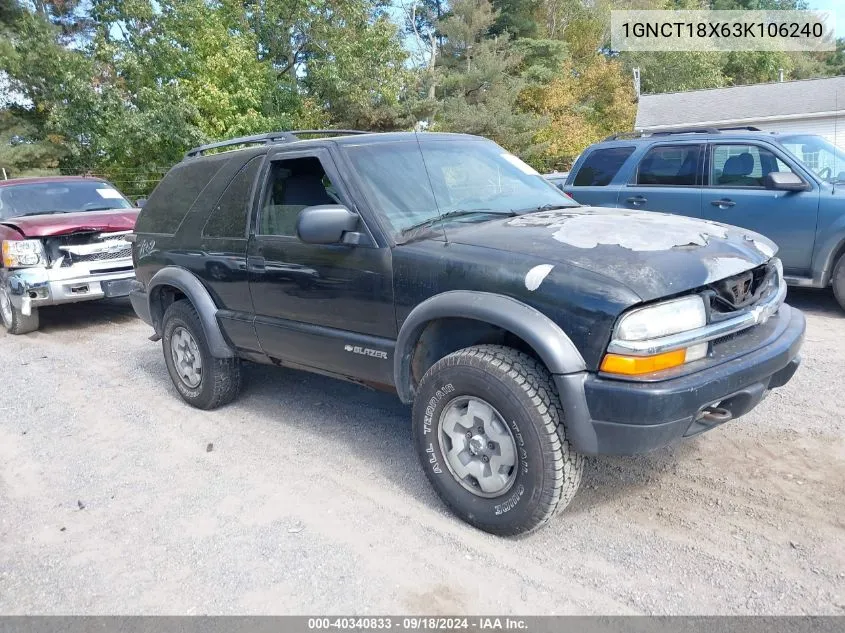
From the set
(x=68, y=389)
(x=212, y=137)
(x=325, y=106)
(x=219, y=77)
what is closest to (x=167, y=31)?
(x=219, y=77)

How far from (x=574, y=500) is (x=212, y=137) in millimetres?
16227

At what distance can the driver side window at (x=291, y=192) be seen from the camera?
164 inches

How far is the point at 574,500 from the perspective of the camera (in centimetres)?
357

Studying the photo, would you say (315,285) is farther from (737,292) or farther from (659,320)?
(737,292)

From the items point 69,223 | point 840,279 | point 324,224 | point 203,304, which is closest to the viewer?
point 324,224

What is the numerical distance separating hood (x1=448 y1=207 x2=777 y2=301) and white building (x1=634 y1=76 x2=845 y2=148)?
70.5 feet

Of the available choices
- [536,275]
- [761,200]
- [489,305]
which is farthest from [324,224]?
[761,200]

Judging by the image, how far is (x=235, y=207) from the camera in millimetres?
4691

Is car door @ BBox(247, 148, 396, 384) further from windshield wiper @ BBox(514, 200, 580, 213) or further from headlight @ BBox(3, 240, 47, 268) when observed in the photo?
headlight @ BBox(3, 240, 47, 268)

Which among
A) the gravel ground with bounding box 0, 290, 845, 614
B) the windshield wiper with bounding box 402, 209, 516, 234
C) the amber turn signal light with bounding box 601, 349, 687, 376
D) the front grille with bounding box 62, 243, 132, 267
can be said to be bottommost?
the gravel ground with bounding box 0, 290, 845, 614

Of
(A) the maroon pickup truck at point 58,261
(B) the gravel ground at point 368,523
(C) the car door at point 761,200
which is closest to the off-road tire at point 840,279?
(C) the car door at point 761,200

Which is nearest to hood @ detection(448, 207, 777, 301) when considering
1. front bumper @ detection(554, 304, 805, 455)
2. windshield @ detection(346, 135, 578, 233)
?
windshield @ detection(346, 135, 578, 233)

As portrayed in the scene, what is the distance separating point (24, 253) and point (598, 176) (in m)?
6.82

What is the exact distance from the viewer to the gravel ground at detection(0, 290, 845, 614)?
2879 millimetres
